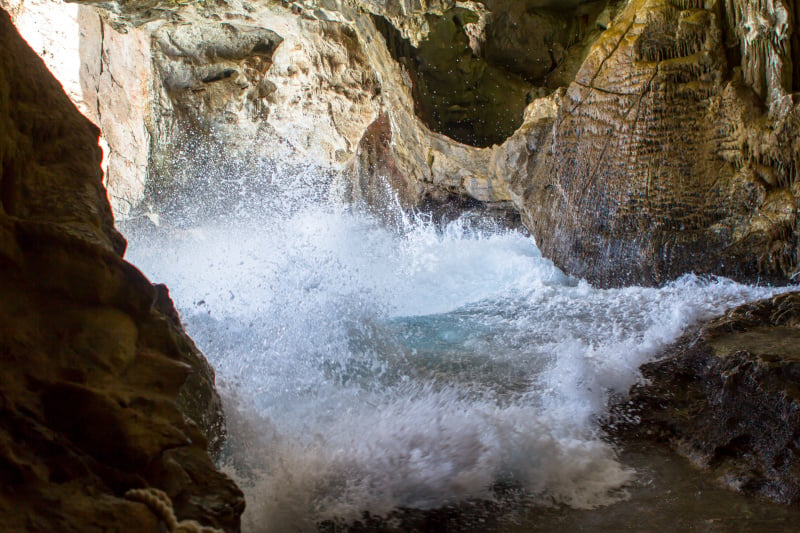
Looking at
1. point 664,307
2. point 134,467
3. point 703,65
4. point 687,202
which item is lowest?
point 664,307

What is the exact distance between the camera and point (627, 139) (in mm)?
4691

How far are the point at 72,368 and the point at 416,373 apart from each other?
6.71 feet

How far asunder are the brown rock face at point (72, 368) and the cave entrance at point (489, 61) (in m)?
5.47

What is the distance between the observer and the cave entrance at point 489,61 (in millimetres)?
6402

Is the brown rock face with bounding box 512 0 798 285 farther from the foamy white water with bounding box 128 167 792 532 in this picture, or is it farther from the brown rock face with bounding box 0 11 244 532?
the brown rock face with bounding box 0 11 244 532

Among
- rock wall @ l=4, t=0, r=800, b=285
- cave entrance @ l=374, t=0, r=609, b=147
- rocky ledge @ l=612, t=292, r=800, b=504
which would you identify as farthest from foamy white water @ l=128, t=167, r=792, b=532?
cave entrance @ l=374, t=0, r=609, b=147

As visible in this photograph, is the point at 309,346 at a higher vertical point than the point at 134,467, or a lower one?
lower

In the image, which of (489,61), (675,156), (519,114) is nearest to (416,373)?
(675,156)

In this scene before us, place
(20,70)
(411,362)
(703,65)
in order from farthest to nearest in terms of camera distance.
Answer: (703,65), (411,362), (20,70)

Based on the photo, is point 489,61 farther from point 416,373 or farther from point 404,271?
point 416,373

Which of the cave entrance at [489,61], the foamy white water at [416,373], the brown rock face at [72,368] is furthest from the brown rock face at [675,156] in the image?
the brown rock face at [72,368]

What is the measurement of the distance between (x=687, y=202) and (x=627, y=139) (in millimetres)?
710

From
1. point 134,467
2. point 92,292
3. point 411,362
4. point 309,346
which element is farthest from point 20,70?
point 411,362

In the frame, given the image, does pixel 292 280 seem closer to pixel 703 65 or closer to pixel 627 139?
pixel 627 139
